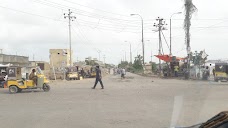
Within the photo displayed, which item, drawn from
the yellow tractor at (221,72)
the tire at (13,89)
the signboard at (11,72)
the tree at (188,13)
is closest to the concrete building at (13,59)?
the signboard at (11,72)

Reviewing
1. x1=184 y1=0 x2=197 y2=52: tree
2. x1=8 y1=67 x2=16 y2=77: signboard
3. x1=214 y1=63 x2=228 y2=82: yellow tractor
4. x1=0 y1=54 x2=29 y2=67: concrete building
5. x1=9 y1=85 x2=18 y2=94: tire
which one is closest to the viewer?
x1=9 y1=85 x2=18 y2=94: tire

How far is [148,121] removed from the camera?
9.27 m

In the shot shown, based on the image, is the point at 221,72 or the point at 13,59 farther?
the point at 13,59

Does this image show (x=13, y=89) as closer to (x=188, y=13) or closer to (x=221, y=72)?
(x=221, y=72)

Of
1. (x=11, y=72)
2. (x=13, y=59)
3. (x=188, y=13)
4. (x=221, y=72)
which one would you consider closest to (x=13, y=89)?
(x=11, y=72)

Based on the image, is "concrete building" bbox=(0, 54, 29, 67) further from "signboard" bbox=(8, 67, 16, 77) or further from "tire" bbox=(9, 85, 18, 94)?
"tire" bbox=(9, 85, 18, 94)

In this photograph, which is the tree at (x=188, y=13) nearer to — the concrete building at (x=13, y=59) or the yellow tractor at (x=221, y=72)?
the yellow tractor at (x=221, y=72)

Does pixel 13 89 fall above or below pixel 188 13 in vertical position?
below

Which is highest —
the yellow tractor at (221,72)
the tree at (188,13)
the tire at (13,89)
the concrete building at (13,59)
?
the tree at (188,13)

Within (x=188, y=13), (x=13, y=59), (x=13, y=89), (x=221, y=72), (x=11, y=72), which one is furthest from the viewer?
(x=13, y=59)

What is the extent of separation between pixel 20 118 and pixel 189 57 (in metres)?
33.2

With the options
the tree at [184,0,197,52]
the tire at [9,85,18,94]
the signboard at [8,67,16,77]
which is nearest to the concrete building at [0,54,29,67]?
the signboard at [8,67,16,77]

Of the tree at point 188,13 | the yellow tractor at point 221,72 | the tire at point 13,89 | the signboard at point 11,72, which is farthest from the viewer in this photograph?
the tree at point 188,13

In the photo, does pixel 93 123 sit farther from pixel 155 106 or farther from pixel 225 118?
pixel 225 118
